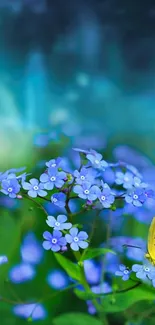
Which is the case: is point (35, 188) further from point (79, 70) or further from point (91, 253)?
point (79, 70)

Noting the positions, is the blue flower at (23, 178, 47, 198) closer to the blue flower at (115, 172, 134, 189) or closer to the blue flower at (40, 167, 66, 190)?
the blue flower at (40, 167, 66, 190)

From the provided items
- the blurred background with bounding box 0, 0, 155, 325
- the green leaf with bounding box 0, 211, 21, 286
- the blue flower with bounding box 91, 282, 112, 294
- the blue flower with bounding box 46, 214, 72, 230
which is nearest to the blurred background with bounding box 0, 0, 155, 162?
the blurred background with bounding box 0, 0, 155, 325

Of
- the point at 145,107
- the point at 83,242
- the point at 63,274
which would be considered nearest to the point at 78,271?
the point at 83,242

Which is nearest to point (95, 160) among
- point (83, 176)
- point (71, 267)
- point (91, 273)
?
point (83, 176)

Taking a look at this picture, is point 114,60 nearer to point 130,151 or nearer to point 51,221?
point 130,151

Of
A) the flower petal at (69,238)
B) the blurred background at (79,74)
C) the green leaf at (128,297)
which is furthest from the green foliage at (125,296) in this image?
the blurred background at (79,74)

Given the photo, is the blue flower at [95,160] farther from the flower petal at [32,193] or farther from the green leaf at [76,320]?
the green leaf at [76,320]
